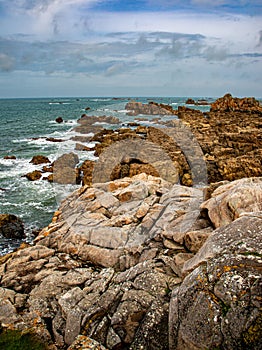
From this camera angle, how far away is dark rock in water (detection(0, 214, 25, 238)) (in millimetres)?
19367

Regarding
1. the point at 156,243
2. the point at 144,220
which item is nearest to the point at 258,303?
the point at 156,243

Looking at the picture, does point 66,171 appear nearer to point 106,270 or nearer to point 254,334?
point 106,270

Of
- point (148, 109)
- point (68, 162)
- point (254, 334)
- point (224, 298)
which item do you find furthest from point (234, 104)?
point (254, 334)

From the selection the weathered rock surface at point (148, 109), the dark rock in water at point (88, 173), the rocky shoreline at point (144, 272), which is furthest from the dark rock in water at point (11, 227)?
the weathered rock surface at point (148, 109)

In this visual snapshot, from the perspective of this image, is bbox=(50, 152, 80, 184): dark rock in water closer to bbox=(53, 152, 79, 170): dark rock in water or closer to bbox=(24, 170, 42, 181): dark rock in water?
bbox=(53, 152, 79, 170): dark rock in water

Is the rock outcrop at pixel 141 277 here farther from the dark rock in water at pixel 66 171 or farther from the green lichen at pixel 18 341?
the dark rock in water at pixel 66 171

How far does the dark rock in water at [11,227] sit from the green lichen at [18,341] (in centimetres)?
1164

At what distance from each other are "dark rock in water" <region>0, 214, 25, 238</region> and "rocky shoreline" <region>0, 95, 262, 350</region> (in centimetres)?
468

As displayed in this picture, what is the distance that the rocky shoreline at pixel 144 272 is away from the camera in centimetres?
605

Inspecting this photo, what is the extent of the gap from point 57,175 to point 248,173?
67.4 feet

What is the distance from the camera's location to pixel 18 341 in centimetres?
827

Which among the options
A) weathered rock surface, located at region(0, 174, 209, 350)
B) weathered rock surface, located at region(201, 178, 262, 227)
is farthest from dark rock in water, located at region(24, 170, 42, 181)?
weathered rock surface, located at region(201, 178, 262, 227)

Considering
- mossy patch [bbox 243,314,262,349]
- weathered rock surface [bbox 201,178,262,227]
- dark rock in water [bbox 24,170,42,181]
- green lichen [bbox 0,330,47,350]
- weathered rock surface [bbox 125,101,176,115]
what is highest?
weathered rock surface [bbox 125,101,176,115]

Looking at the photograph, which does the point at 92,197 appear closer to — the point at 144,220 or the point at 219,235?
the point at 144,220
